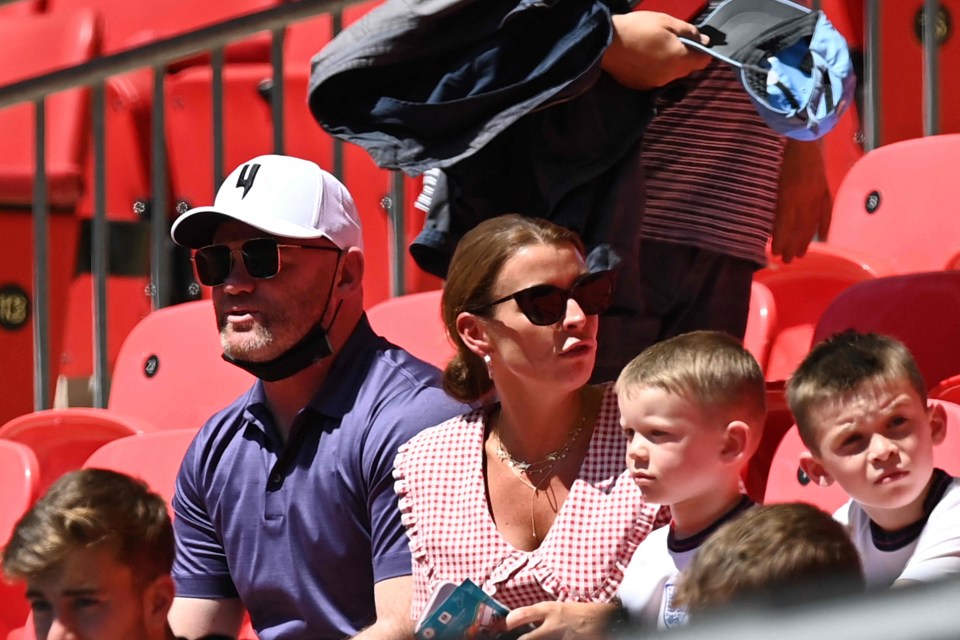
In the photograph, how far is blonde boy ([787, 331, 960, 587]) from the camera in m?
2.01

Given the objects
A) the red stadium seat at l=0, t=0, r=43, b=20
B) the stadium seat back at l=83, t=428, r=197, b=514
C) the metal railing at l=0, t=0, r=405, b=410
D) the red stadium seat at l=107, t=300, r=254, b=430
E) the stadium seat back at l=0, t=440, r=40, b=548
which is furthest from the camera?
the red stadium seat at l=0, t=0, r=43, b=20

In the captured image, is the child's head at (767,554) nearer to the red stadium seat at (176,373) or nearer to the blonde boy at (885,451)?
the blonde boy at (885,451)

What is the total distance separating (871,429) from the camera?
80.1 inches

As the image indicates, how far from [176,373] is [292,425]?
140 cm

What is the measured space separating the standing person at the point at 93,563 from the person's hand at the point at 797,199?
1108 millimetres

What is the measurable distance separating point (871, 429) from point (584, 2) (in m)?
0.76

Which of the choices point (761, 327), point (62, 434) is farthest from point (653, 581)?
point (62, 434)

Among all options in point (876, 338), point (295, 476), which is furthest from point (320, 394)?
point (876, 338)

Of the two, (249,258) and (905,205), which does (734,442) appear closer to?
A: (249,258)

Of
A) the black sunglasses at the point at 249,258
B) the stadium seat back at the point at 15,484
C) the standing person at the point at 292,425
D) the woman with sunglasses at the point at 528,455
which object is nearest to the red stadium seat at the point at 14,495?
the stadium seat back at the point at 15,484

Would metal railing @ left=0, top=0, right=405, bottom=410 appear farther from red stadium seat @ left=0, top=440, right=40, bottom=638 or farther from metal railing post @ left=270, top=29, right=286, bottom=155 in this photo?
red stadium seat @ left=0, top=440, right=40, bottom=638

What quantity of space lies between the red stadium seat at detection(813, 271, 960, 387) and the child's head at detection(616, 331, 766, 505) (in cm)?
90

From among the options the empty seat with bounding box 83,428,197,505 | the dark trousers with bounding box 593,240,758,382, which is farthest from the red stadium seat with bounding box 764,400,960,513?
the empty seat with bounding box 83,428,197,505

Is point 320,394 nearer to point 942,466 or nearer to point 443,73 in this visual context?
point 443,73
